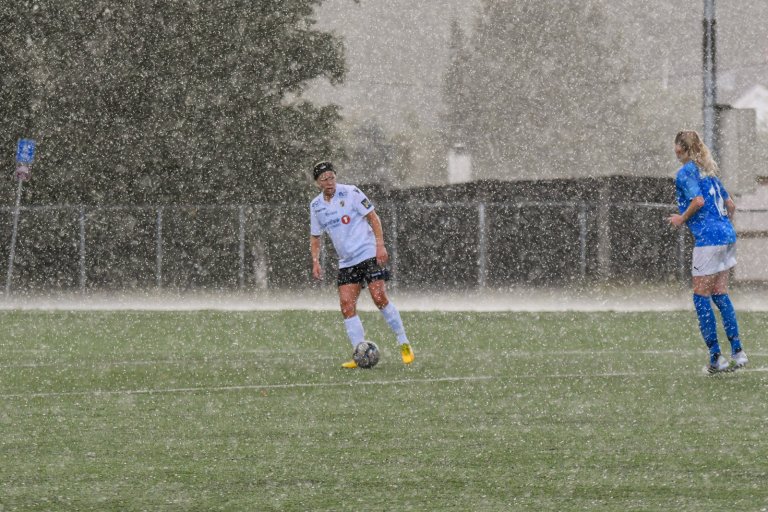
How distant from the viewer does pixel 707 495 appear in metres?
6.01

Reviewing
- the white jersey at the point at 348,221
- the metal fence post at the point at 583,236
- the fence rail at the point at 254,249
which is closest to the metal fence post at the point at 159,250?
the fence rail at the point at 254,249

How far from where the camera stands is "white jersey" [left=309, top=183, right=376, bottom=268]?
13070mm

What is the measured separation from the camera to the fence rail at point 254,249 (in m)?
35.3

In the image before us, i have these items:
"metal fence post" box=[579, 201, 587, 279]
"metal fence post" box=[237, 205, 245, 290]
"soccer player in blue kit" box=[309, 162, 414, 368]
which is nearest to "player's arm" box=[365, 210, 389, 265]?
"soccer player in blue kit" box=[309, 162, 414, 368]

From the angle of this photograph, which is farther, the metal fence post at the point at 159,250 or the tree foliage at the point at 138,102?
the tree foliage at the point at 138,102

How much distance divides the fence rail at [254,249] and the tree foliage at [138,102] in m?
1.07

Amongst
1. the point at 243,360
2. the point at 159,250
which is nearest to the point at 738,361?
the point at 243,360

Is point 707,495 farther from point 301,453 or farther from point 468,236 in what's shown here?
point 468,236

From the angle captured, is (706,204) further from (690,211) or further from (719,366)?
(719,366)

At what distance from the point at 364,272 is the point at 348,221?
50 cm

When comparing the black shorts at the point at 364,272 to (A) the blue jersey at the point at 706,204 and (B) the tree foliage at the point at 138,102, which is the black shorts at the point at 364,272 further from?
(B) the tree foliage at the point at 138,102

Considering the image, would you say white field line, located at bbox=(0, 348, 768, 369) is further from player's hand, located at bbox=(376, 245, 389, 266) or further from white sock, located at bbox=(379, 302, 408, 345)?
player's hand, located at bbox=(376, 245, 389, 266)

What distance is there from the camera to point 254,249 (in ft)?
117

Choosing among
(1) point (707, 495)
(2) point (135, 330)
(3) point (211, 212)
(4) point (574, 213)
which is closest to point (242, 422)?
(1) point (707, 495)
